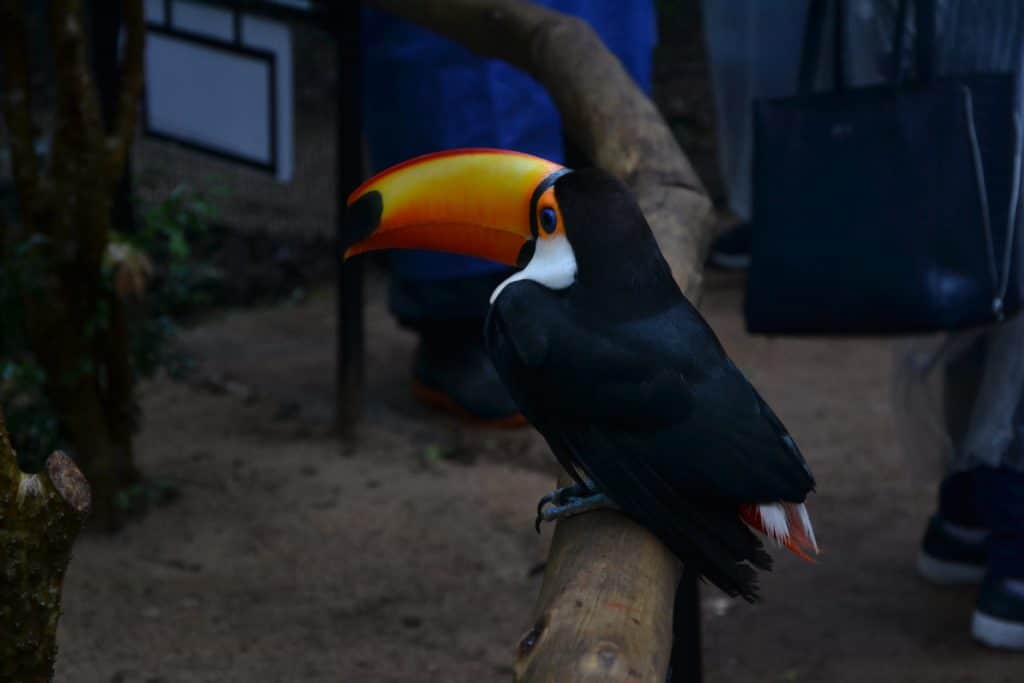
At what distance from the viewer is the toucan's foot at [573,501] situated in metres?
1.63

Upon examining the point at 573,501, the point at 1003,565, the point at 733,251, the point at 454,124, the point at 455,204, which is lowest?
the point at 733,251

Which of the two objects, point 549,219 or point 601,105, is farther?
point 601,105

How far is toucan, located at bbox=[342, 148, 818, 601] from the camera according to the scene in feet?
5.28

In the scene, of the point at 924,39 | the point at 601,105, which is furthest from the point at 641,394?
the point at 924,39

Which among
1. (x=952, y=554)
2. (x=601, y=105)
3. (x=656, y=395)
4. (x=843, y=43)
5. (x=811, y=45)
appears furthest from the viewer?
(x=952, y=554)

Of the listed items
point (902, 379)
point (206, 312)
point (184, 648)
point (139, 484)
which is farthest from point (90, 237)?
point (206, 312)

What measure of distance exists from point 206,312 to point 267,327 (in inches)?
10.7

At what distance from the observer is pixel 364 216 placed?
189 cm

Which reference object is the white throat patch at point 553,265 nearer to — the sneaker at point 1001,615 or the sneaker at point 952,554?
the sneaker at point 1001,615

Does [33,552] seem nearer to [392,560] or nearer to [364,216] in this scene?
[364,216]

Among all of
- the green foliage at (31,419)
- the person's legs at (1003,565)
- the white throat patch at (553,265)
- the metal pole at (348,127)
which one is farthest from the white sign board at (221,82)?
the white throat patch at (553,265)

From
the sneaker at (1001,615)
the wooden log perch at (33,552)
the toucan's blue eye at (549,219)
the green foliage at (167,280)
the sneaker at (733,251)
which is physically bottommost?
the sneaker at (733,251)

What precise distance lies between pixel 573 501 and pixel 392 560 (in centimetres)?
145

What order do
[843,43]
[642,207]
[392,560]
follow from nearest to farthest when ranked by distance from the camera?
[642,207], [843,43], [392,560]
